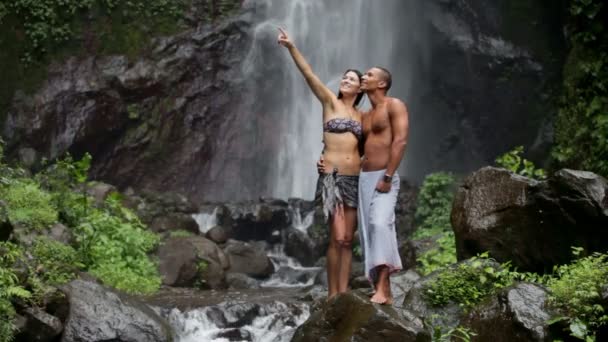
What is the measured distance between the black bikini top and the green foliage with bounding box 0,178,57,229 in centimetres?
539

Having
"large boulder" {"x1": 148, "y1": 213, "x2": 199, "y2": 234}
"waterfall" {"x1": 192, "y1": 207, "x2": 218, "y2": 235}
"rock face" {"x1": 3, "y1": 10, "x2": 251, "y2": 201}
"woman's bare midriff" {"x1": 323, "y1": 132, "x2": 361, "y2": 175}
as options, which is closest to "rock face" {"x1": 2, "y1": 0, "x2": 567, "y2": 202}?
"rock face" {"x1": 3, "y1": 10, "x2": 251, "y2": 201}

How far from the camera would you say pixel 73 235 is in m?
9.73

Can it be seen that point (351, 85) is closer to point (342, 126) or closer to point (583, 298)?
point (342, 126)

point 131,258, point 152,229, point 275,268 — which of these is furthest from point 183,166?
point 131,258

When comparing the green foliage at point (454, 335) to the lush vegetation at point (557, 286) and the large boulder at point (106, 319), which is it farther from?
the large boulder at point (106, 319)

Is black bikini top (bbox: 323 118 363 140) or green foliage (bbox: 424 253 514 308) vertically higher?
black bikini top (bbox: 323 118 363 140)

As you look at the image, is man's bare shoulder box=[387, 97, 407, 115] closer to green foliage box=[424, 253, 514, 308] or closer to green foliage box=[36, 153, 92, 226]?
green foliage box=[424, 253, 514, 308]

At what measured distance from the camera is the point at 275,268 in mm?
13914

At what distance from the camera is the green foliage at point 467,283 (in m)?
6.13

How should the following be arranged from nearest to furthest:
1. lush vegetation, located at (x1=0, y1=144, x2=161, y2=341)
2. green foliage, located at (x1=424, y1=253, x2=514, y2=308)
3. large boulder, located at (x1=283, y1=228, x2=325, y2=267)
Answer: green foliage, located at (x1=424, y1=253, x2=514, y2=308) → lush vegetation, located at (x1=0, y1=144, x2=161, y2=341) → large boulder, located at (x1=283, y1=228, x2=325, y2=267)

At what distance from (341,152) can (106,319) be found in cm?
340

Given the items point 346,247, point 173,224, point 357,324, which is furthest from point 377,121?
point 173,224

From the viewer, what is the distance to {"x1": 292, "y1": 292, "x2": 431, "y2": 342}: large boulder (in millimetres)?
4832

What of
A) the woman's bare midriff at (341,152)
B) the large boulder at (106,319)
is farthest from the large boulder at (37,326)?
the woman's bare midriff at (341,152)
